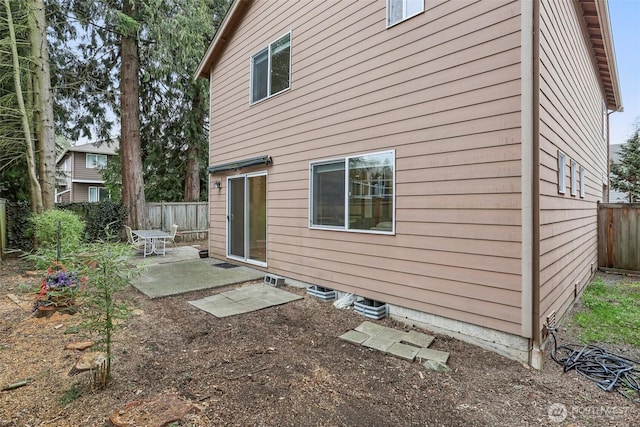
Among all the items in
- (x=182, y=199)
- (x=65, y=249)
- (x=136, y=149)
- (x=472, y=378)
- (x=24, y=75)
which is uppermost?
(x=24, y=75)

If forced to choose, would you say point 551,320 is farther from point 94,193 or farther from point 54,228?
point 94,193

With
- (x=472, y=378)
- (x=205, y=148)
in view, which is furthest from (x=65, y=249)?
(x=205, y=148)

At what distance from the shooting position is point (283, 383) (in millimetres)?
2666

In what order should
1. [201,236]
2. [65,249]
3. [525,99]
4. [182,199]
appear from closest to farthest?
1. [525,99]
2. [65,249]
3. [201,236]
4. [182,199]

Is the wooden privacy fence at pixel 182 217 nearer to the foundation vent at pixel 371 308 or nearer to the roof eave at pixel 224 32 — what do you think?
the roof eave at pixel 224 32

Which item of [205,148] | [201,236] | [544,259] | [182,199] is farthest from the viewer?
[182,199]

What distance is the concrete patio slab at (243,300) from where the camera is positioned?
14.7 feet

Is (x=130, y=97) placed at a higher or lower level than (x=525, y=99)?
higher

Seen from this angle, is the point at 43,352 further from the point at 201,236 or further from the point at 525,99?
the point at 201,236

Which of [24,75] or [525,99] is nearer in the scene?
[525,99]

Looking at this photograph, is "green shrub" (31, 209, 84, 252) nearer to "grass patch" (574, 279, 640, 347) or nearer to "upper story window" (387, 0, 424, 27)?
"upper story window" (387, 0, 424, 27)

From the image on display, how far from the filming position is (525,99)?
3.06 meters

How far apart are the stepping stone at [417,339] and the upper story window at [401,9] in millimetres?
3829

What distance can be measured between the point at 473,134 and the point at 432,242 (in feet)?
4.13
